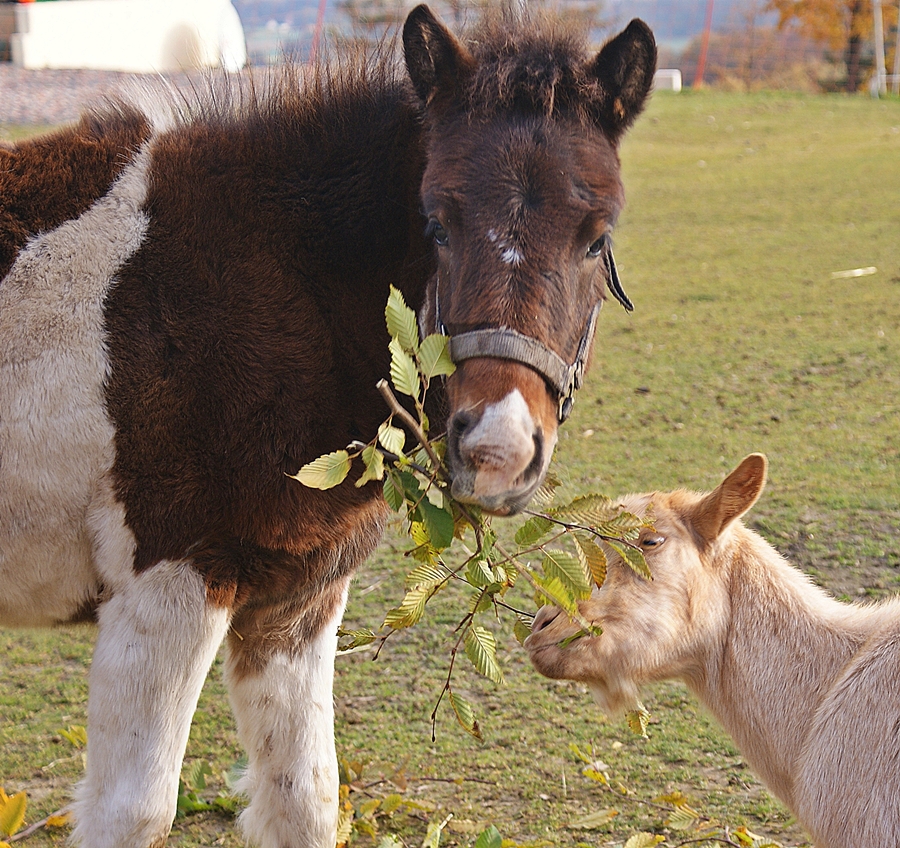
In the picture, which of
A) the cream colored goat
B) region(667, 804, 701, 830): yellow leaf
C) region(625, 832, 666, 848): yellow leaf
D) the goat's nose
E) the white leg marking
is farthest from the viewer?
region(667, 804, 701, 830): yellow leaf

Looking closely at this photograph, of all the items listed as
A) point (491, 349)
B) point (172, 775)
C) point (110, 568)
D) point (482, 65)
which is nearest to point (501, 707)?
point (172, 775)

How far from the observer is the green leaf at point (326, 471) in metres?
2.35

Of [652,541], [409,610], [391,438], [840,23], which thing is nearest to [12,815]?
[409,610]

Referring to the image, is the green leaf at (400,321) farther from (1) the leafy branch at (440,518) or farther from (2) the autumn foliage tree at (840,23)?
(2) the autumn foliage tree at (840,23)

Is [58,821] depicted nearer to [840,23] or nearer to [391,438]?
[391,438]

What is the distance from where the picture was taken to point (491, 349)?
2299 mm

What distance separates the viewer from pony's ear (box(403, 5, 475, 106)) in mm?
2553

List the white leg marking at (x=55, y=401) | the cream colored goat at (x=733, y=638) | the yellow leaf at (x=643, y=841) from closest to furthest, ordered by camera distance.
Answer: the white leg marking at (x=55, y=401)
the cream colored goat at (x=733, y=638)
the yellow leaf at (x=643, y=841)

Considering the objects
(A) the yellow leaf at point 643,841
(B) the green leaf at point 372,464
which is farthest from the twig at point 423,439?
(A) the yellow leaf at point 643,841

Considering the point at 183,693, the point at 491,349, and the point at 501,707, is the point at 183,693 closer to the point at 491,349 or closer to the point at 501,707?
the point at 491,349

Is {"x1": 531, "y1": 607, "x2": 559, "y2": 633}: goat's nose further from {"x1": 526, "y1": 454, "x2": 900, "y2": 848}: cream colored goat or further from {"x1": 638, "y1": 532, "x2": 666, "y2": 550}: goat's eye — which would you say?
{"x1": 638, "y1": 532, "x2": 666, "y2": 550}: goat's eye

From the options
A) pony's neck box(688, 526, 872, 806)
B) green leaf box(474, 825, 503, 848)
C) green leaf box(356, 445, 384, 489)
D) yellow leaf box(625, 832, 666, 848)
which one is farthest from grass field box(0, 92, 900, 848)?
green leaf box(356, 445, 384, 489)

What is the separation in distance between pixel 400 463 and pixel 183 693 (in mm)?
864

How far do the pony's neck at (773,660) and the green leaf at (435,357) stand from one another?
1.24 metres
